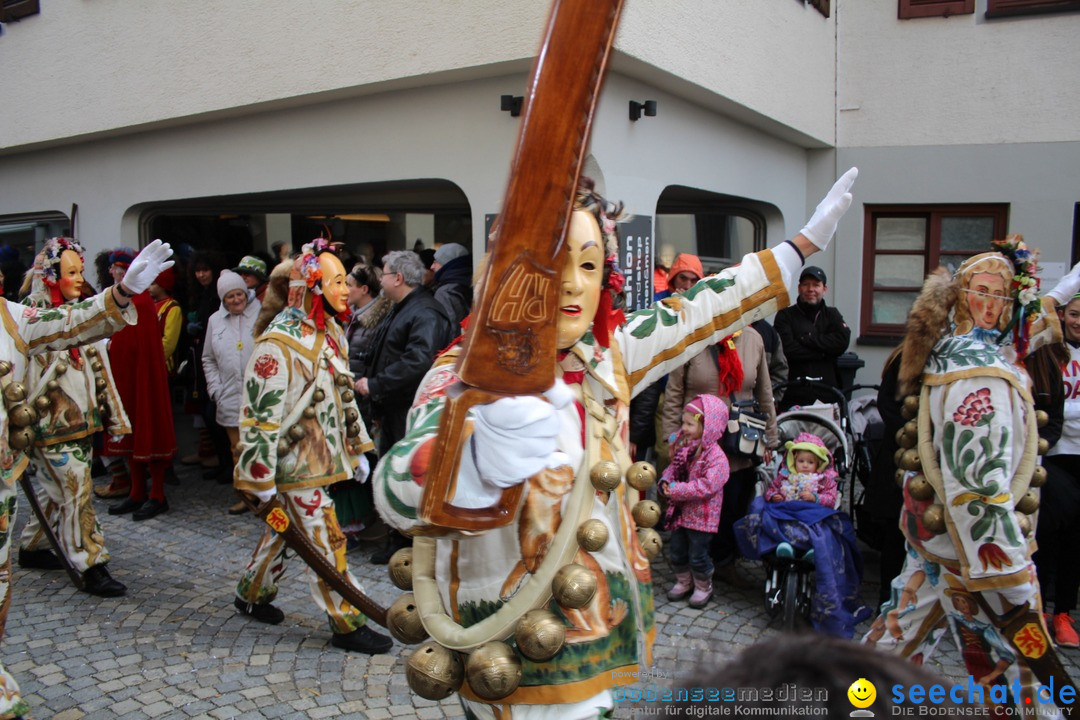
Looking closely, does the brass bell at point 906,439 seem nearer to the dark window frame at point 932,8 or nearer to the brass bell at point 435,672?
the brass bell at point 435,672

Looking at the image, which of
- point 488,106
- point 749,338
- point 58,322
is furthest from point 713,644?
point 488,106

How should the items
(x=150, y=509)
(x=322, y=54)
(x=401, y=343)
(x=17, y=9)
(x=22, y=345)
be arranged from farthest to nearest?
(x=17, y=9) < (x=150, y=509) < (x=322, y=54) < (x=401, y=343) < (x=22, y=345)

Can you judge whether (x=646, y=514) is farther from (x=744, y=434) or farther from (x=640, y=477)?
(x=744, y=434)

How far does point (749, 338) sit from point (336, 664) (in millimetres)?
3106

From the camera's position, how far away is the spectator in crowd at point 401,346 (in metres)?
5.35

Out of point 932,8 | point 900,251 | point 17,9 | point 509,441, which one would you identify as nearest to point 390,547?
point 509,441

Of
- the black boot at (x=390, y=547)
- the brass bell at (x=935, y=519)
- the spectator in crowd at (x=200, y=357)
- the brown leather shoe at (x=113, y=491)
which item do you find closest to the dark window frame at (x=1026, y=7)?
the brass bell at (x=935, y=519)

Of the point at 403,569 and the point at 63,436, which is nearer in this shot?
the point at 403,569

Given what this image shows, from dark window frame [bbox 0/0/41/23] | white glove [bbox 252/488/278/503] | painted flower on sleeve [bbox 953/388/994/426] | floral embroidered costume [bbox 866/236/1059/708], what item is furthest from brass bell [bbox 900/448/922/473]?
dark window frame [bbox 0/0/41/23]

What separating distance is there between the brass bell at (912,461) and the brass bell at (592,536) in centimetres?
178

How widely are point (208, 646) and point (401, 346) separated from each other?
212cm

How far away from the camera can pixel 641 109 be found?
5945mm

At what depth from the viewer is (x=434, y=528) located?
1664 mm

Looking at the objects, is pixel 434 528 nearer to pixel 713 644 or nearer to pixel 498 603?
pixel 498 603
